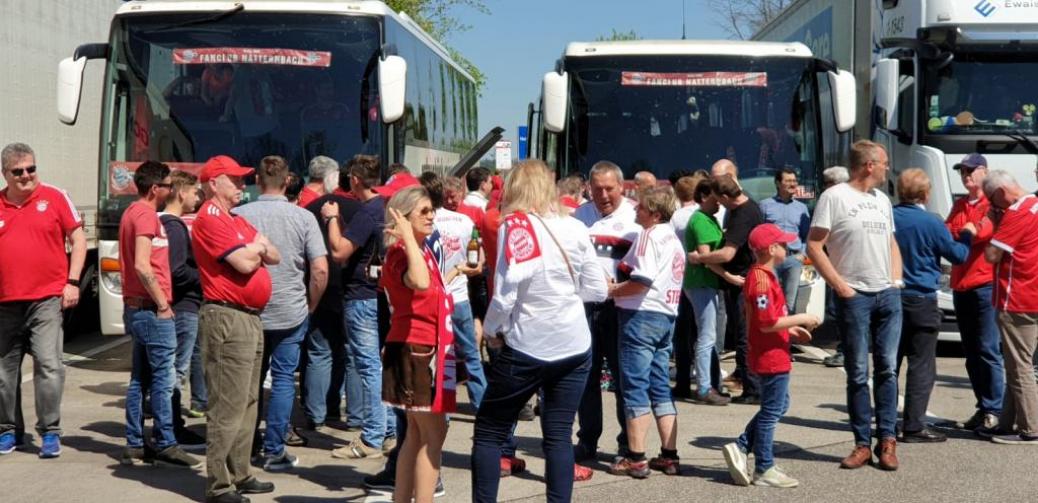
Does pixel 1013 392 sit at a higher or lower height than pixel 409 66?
lower

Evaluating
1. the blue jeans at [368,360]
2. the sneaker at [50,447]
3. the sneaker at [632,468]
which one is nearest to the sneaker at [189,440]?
the sneaker at [50,447]

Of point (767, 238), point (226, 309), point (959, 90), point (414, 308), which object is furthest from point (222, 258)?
point (959, 90)

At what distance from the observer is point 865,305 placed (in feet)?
27.7

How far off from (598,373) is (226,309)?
241 centimetres

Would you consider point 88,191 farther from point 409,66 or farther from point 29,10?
point 409,66

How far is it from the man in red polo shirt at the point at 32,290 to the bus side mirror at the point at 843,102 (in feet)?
22.8

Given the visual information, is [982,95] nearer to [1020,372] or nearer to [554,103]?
[554,103]

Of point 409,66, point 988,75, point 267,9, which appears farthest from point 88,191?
point 988,75

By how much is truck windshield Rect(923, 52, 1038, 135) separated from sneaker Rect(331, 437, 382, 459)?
7.02 meters

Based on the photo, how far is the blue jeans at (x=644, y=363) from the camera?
8148 mm

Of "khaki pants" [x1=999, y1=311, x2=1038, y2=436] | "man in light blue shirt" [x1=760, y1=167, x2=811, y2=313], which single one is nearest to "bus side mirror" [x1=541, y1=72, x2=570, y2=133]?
"man in light blue shirt" [x1=760, y1=167, x2=811, y2=313]

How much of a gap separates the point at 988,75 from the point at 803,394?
13.0 feet

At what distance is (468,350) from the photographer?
29.4ft

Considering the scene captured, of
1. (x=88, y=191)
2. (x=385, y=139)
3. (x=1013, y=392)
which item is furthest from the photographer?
(x=88, y=191)
